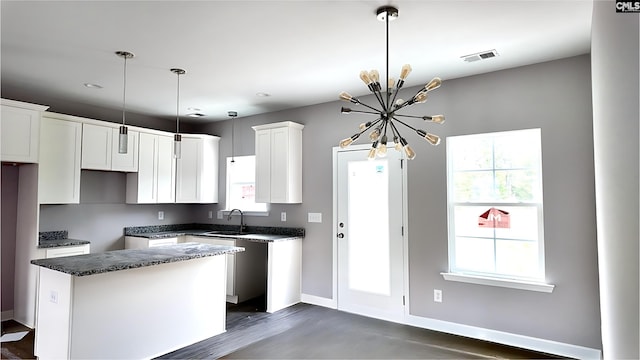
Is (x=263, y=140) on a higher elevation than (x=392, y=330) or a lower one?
higher

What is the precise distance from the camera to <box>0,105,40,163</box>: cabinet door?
3.73m

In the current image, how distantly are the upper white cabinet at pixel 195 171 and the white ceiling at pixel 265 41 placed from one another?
1.54 meters

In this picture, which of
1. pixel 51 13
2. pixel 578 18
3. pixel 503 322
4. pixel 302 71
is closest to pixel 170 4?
pixel 51 13

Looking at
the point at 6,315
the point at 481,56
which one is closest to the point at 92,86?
the point at 6,315

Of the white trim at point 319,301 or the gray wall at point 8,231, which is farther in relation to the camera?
the white trim at point 319,301

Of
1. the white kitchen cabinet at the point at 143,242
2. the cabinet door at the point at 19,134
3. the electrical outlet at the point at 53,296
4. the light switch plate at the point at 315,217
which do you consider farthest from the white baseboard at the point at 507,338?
the cabinet door at the point at 19,134

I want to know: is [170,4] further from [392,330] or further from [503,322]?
[503,322]

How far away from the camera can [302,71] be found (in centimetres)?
371

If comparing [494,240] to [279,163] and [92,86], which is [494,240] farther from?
[92,86]

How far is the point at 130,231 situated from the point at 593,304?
18.6 feet

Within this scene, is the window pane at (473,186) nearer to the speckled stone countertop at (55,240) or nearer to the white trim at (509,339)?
the white trim at (509,339)

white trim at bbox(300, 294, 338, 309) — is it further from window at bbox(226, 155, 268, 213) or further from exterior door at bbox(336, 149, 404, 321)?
window at bbox(226, 155, 268, 213)

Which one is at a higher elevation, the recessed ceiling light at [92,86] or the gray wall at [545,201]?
the recessed ceiling light at [92,86]

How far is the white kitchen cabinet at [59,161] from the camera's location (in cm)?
420
